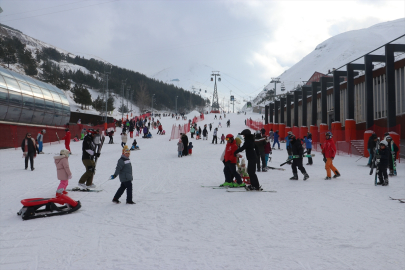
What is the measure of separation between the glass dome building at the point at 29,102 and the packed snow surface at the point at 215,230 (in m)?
19.4

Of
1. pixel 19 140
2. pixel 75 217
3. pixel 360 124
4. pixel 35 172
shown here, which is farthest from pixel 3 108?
pixel 360 124

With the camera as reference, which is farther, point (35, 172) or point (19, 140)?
point (19, 140)

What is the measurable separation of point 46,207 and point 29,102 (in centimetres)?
2517

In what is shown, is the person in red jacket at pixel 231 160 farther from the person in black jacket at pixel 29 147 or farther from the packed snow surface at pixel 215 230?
the person in black jacket at pixel 29 147

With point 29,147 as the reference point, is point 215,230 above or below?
below

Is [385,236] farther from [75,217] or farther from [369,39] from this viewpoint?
[369,39]

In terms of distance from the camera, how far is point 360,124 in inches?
920

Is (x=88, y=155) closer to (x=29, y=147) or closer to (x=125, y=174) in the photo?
(x=125, y=174)

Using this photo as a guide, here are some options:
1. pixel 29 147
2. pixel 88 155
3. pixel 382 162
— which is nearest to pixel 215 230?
pixel 88 155

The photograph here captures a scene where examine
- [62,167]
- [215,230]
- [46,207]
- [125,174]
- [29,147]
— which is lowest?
[215,230]

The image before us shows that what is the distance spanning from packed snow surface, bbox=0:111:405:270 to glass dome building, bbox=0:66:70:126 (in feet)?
63.6

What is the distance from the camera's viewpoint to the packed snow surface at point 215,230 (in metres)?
4.08

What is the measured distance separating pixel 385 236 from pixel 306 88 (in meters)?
26.2

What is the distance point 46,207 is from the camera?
249 inches
